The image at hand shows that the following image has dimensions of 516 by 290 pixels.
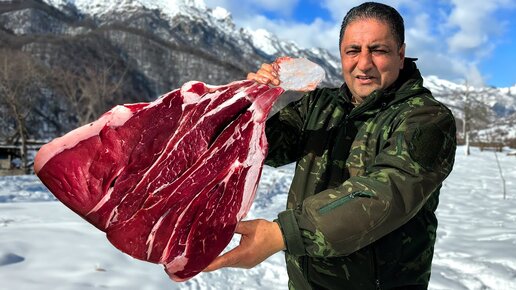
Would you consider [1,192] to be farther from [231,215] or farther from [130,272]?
[231,215]

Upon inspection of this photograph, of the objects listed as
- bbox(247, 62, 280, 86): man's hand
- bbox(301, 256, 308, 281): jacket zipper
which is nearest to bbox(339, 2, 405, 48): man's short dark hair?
bbox(247, 62, 280, 86): man's hand

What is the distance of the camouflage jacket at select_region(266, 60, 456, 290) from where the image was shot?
1.05 metres

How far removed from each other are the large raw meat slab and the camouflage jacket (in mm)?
274

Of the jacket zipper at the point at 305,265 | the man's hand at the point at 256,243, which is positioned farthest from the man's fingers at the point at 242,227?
the jacket zipper at the point at 305,265

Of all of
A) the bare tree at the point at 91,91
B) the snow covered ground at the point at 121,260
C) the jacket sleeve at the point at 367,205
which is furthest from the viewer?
the bare tree at the point at 91,91

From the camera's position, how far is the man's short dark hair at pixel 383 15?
1.46 meters

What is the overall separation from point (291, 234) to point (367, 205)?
210 millimetres

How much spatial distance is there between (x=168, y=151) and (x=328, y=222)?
659 millimetres

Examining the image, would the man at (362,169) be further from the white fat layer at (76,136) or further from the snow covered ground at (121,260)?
the snow covered ground at (121,260)

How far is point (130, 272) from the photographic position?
4.45m

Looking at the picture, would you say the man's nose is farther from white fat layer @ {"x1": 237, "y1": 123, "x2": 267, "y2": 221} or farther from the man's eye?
white fat layer @ {"x1": 237, "y1": 123, "x2": 267, "y2": 221}

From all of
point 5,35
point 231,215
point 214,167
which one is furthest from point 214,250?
point 5,35

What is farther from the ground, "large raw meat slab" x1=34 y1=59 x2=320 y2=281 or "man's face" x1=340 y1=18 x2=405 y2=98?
"man's face" x1=340 y1=18 x2=405 y2=98

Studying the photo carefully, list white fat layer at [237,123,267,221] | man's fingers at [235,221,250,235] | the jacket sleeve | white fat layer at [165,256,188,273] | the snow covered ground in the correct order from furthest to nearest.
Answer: the snow covered ground
white fat layer at [237,123,267,221]
white fat layer at [165,256,188,273]
man's fingers at [235,221,250,235]
the jacket sleeve
